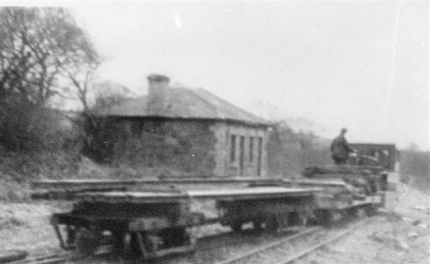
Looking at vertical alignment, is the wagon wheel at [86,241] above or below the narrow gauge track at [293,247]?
above

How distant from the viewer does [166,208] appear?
782 centimetres

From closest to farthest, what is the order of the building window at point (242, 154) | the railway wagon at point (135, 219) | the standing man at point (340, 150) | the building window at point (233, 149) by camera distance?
the railway wagon at point (135, 219), the standing man at point (340, 150), the building window at point (233, 149), the building window at point (242, 154)

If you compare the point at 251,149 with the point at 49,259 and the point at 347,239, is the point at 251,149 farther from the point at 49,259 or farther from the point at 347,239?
the point at 49,259

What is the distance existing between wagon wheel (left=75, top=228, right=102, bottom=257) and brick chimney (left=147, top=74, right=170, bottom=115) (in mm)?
17929

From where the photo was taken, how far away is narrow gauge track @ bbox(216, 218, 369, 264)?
8.65 m

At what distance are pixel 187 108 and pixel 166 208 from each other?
59.0ft

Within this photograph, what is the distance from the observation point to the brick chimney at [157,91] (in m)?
25.8

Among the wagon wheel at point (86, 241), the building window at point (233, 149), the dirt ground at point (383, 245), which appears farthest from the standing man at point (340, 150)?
the building window at point (233, 149)

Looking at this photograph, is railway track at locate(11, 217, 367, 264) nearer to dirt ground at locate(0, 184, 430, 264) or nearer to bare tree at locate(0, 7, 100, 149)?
dirt ground at locate(0, 184, 430, 264)

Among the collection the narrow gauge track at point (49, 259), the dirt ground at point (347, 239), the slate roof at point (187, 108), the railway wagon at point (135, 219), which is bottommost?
the dirt ground at point (347, 239)

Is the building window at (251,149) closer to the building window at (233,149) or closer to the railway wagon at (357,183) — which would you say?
the building window at (233,149)

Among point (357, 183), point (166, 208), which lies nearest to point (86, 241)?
point (166, 208)

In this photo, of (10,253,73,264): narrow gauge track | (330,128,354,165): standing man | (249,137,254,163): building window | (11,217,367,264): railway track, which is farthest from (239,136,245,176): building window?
(10,253,73,264): narrow gauge track

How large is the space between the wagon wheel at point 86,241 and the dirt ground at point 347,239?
1.08 m
